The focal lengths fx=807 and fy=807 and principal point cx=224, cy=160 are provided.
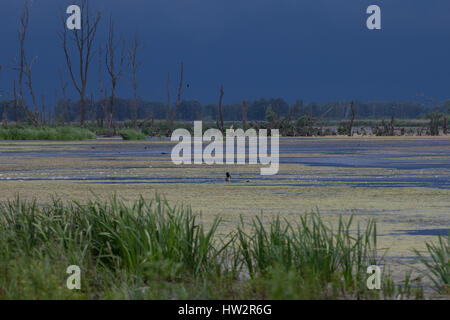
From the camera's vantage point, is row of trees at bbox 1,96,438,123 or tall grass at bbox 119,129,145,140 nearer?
tall grass at bbox 119,129,145,140

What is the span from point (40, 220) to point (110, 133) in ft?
154

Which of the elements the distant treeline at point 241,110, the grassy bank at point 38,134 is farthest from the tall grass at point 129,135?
the distant treeline at point 241,110

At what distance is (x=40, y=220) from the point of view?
6961mm

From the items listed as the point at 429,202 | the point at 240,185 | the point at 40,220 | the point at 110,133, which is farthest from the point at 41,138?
the point at 40,220

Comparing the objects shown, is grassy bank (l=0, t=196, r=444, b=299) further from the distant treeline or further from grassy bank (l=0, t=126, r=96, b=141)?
the distant treeline

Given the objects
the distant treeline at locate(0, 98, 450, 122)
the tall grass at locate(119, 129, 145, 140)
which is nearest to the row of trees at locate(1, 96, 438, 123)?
the distant treeline at locate(0, 98, 450, 122)

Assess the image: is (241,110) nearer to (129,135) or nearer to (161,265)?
(129,135)

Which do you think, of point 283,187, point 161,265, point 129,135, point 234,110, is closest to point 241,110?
point 234,110

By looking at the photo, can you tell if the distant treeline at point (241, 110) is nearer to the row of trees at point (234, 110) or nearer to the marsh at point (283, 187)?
the row of trees at point (234, 110)

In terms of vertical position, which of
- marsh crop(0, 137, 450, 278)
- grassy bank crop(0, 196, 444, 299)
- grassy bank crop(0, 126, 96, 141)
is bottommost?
grassy bank crop(0, 126, 96, 141)

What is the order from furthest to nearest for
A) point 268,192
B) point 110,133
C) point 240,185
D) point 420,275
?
point 110,133 < point 240,185 < point 268,192 < point 420,275

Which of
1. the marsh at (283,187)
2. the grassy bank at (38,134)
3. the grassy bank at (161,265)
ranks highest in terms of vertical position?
the grassy bank at (161,265)

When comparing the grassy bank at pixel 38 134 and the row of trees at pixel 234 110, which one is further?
the row of trees at pixel 234 110
